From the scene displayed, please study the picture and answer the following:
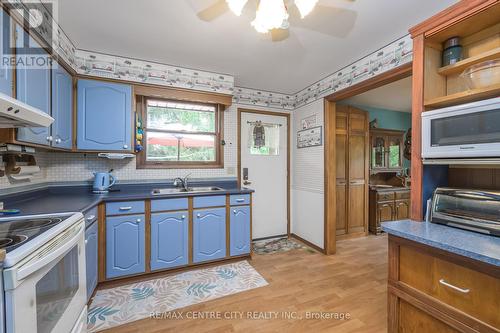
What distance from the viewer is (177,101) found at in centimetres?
287

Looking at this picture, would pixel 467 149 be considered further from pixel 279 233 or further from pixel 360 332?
pixel 279 233

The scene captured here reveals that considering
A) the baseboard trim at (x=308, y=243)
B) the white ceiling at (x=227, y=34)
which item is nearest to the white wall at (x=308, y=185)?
the baseboard trim at (x=308, y=243)

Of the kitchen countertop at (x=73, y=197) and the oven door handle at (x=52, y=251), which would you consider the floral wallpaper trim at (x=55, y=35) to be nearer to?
the kitchen countertop at (x=73, y=197)

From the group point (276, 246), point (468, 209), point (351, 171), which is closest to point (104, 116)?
point (276, 246)

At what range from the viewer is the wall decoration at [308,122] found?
3.20 metres

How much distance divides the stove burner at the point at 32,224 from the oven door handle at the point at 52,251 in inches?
4.7

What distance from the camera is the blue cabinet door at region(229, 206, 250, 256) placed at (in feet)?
8.71

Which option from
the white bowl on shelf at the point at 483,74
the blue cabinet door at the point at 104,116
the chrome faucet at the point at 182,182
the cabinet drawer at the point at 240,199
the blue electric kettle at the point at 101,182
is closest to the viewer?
the white bowl on shelf at the point at 483,74

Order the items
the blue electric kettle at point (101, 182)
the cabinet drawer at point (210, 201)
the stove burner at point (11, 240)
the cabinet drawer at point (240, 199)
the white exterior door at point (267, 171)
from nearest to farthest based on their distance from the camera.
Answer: the stove burner at point (11, 240), the blue electric kettle at point (101, 182), the cabinet drawer at point (210, 201), the cabinet drawer at point (240, 199), the white exterior door at point (267, 171)

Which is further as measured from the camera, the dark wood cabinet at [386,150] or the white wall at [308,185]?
the dark wood cabinet at [386,150]

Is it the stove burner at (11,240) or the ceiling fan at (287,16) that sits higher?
the ceiling fan at (287,16)

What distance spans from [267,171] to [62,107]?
260 cm

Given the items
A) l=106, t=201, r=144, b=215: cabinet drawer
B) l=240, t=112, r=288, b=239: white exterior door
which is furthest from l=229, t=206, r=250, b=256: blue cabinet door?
l=106, t=201, r=144, b=215: cabinet drawer

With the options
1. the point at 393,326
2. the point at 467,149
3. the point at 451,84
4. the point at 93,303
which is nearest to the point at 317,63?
the point at 451,84
